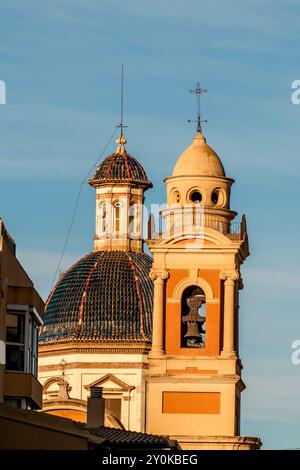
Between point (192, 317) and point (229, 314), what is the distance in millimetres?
1503

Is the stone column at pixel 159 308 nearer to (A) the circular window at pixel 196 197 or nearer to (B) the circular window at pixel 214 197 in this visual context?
(A) the circular window at pixel 196 197

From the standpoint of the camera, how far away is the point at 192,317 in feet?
337

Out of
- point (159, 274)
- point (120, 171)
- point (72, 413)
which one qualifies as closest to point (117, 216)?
point (120, 171)

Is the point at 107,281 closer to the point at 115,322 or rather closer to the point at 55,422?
the point at 115,322

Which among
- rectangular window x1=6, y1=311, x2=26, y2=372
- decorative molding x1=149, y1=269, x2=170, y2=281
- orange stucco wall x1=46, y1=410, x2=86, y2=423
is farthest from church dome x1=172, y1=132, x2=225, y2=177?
rectangular window x1=6, y1=311, x2=26, y2=372

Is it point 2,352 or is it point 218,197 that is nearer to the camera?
point 2,352

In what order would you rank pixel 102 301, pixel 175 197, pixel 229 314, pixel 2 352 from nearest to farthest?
pixel 2 352 → pixel 229 314 → pixel 175 197 → pixel 102 301

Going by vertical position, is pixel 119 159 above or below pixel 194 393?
above

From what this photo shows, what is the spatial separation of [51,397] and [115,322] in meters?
8.51

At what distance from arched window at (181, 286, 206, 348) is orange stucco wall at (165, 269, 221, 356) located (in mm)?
368

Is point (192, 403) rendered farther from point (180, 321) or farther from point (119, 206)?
point (119, 206)

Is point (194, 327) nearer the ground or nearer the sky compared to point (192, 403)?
nearer the sky
